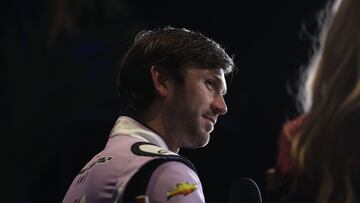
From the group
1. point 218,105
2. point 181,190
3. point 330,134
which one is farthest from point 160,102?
point 330,134

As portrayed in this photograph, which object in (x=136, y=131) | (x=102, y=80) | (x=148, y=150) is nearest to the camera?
(x=148, y=150)

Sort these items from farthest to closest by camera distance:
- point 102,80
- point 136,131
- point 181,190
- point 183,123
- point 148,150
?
1. point 102,80
2. point 183,123
3. point 136,131
4. point 148,150
5. point 181,190

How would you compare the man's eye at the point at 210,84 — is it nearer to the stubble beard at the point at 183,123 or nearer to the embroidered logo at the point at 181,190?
the stubble beard at the point at 183,123

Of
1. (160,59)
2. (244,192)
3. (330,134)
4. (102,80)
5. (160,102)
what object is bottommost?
(102,80)

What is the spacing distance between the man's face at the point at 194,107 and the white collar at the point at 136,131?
7cm

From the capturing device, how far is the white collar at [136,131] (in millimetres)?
1890

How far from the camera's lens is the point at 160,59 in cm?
204

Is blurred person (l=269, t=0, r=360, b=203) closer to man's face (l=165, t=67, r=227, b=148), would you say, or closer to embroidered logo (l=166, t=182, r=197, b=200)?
embroidered logo (l=166, t=182, r=197, b=200)

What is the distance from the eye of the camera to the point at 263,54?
425cm

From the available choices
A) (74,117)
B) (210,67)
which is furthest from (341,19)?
(74,117)

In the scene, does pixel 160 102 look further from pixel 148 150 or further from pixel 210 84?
pixel 148 150

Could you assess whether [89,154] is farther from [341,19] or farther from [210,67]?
[341,19]

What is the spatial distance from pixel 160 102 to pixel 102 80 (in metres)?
2.42

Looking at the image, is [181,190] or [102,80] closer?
[181,190]
